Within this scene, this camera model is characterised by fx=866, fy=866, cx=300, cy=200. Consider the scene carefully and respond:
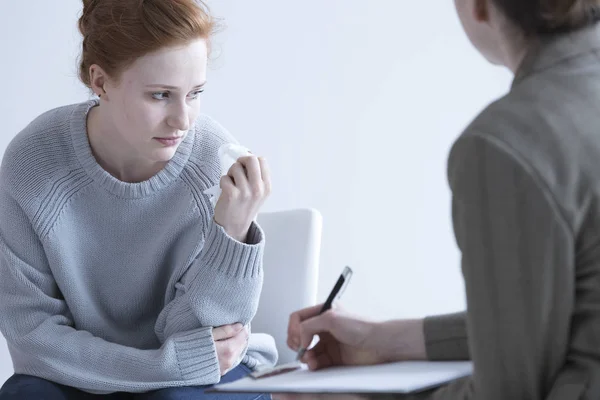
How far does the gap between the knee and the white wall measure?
56.8 inches

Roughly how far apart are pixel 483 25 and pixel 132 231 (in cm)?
102

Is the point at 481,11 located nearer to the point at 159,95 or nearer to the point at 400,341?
the point at 400,341

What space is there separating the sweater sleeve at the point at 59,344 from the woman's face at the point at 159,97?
0.93ft

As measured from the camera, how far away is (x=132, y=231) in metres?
1.73

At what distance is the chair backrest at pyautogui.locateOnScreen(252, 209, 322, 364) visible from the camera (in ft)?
6.05

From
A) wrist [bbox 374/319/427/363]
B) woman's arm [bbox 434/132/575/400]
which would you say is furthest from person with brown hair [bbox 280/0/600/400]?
wrist [bbox 374/319/427/363]

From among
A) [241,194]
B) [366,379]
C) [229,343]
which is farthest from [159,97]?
[366,379]

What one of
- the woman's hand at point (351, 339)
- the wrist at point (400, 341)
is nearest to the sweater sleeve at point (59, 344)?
the woman's hand at point (351, 339)

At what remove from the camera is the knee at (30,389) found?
62.5 inches

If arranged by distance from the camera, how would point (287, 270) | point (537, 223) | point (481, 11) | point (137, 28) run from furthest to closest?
point (287, 270) → point (137, 28) → point (481, 11) → point (537, 223)

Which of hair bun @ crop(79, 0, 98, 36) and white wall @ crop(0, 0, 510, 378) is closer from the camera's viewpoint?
hair bun @ crop(79, 0, 98, 36)

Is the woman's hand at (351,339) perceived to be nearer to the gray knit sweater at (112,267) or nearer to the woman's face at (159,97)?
the gray knit sweater at (112,267)

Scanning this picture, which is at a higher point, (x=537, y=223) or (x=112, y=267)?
(x=537, y=223)

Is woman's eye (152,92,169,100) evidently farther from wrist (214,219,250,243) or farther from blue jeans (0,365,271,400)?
blue jeans (0,365,271,400)
